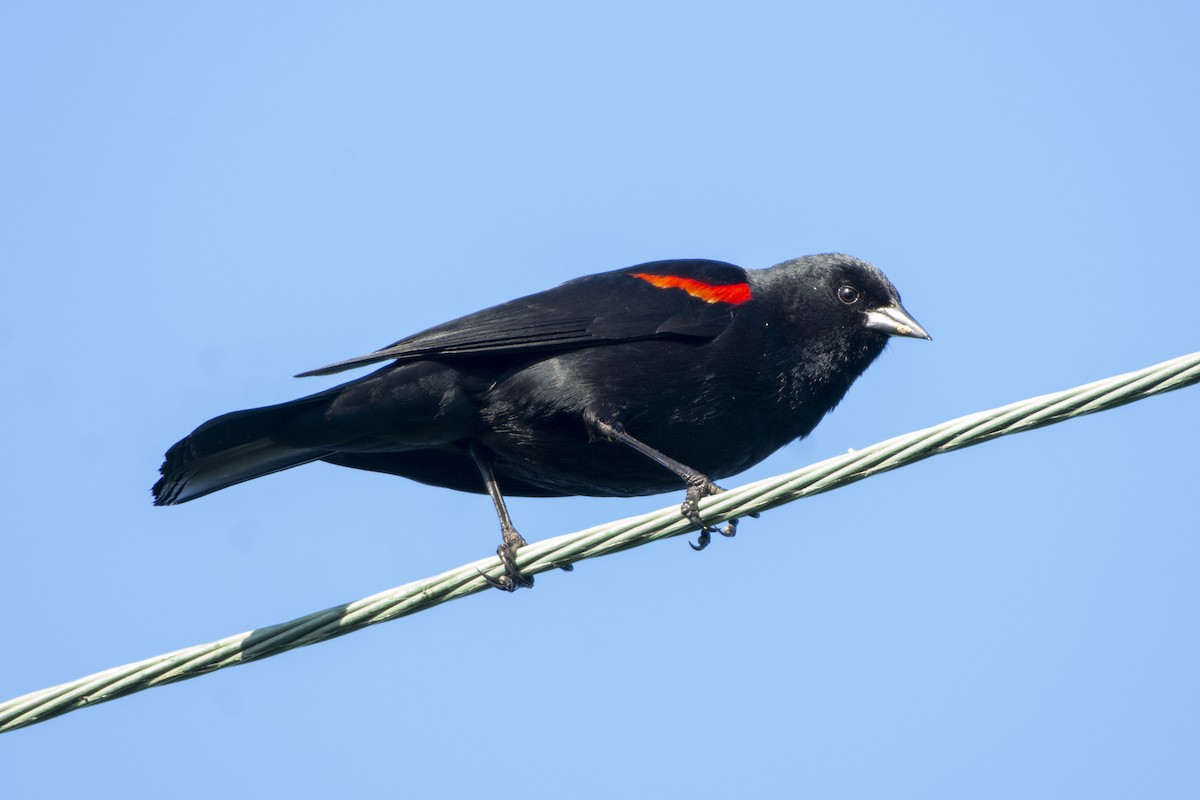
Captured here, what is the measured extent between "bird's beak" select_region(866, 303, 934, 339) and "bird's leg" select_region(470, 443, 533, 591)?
209 centimetres

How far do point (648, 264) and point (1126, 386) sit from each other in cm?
Result: 350

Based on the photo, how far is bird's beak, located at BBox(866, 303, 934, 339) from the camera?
6547 mm

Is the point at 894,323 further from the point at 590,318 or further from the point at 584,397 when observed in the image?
the point at 584,397

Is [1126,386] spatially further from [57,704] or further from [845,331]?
[57,704]

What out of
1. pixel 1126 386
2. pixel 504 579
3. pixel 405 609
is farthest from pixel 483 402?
pixel 1126 386

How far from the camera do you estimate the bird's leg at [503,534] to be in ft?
18.1

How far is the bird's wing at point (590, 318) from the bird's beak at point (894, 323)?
709 millimetres

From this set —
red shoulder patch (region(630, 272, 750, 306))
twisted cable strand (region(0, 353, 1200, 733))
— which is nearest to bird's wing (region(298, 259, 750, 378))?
red shoulder patch (region(630, 272, 750, 306))

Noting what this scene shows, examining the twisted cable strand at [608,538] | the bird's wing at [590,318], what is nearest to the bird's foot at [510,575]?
the twisted cable strand at [608,538]

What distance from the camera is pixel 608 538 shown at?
13.8ft

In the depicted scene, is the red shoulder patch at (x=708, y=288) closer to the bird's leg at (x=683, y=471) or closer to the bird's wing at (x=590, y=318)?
the bird's wing at (x=590, y=318)

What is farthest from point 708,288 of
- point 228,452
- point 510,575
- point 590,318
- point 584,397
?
point 228,452

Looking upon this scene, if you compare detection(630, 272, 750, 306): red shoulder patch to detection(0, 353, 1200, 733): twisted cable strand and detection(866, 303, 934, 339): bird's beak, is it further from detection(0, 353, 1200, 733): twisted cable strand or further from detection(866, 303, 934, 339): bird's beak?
detection(0, 353, 1200, 733): twisted cable strand

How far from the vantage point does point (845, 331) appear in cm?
653
